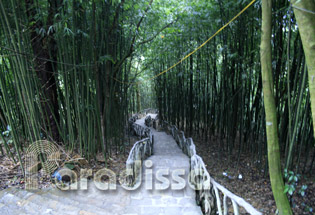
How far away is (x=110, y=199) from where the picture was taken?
7.89 ft

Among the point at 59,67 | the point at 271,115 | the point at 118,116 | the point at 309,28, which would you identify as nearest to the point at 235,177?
the point at 271,115

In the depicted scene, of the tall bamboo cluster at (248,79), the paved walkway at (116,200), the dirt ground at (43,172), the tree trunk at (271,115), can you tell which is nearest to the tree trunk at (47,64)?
the dirt ground at (43,172)

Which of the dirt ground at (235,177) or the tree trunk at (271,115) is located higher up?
the tree trunk at (271,115)

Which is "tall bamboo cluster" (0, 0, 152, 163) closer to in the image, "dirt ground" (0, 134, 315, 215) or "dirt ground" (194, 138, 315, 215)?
"dirt ground" (0, 134, 315, 215)

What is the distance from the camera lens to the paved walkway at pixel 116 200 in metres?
1.93

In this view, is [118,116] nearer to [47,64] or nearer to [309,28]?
[47,64]

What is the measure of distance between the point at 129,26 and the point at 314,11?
Answer: 3672mm

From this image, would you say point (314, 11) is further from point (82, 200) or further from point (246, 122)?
point (246, 122)

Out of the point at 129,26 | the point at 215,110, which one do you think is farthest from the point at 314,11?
the point at 215,110

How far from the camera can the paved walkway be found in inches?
76.1

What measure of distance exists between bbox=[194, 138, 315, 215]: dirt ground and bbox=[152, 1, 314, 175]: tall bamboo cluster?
0.69 feet

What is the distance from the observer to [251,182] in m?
3.17

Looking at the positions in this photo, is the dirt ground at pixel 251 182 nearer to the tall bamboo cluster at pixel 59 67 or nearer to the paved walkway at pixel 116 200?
the paved walkway at pixel 116 200

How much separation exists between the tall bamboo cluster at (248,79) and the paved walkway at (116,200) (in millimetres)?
1223
